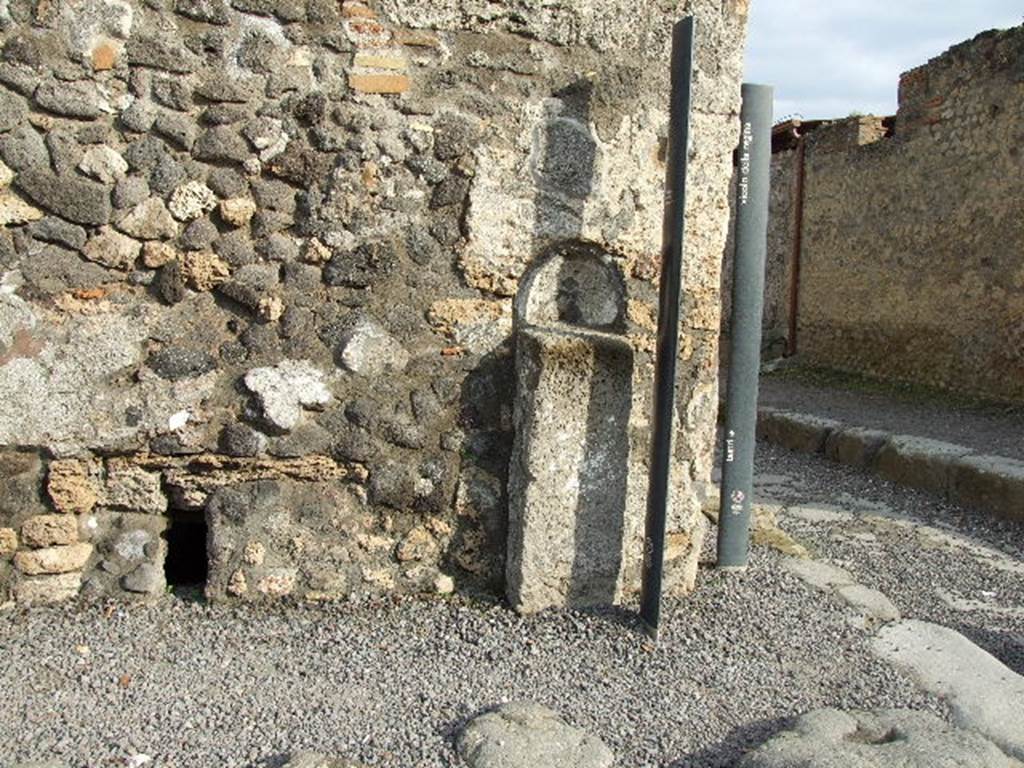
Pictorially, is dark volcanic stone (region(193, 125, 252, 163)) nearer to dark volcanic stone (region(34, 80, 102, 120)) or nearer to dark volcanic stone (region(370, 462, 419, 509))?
dark volcanic stone (region(34, 80, 102, 120))

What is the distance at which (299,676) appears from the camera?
2.80m

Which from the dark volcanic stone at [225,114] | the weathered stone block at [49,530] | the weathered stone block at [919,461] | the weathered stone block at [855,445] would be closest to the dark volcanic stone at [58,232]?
the dark volcanic stone at [225,114]

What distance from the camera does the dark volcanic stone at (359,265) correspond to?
319 cm

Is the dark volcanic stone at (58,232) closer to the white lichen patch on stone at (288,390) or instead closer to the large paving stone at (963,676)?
the white lichen patch on stone at (288,390)

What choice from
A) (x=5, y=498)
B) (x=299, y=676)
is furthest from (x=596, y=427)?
(x=5, y=498)

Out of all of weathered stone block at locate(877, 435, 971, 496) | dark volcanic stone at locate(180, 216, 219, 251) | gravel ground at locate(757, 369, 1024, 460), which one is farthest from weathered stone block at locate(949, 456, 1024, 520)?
dark volcanic stone at locate(180, 216, 219, 251)

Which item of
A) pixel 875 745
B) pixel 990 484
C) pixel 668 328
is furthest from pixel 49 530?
pixel 990 484

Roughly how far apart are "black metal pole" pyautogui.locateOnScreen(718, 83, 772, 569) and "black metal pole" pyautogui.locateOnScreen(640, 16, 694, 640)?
2.42 ft

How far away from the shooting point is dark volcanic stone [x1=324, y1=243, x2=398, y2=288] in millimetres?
3193

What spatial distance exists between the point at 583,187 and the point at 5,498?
2.14 metres

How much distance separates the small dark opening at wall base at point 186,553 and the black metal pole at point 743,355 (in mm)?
2029

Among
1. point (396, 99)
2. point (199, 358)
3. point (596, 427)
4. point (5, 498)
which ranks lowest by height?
point (5, 498)

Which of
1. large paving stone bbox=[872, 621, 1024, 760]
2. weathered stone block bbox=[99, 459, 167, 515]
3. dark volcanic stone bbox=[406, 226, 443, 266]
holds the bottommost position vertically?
large paving stone bbox=[872, 621, 1024, 760]

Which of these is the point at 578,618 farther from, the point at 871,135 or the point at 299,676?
the point at 871,135
